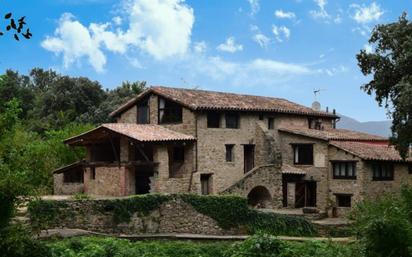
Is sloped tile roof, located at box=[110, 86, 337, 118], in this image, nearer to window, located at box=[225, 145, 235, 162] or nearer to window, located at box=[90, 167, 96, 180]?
window, located at box=[225, 145, 235, 162]

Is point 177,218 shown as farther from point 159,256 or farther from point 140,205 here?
point 159,256

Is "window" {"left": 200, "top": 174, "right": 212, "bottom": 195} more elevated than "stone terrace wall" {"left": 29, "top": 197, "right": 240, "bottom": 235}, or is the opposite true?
"window" {"left": 200, "top": 174, "right": 212, "bottom": 195}

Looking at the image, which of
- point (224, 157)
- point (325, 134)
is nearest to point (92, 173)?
point (224, 157)

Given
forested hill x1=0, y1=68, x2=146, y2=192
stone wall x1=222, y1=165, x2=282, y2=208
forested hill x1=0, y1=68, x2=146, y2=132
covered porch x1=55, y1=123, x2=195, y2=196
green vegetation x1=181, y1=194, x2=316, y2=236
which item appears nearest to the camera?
green vegetation x1=181, y1=194, x2=316, y2=236

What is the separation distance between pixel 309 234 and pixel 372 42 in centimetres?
1097

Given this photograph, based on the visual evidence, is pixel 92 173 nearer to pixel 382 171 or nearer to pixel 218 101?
pixel 218 101

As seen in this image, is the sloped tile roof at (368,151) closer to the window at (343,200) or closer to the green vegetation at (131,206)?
the window at (343,200)

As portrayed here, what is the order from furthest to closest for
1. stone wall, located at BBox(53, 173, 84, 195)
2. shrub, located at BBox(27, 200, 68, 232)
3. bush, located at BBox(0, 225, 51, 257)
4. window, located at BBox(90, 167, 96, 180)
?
stone wall, located at BBox(53, 173, 84, 195) → window, located at BBox(90, 167, 96, 180) → shrub, located at BBox(27, 200, 68, 232) → bush, located at BBox(0, 225, 51, 257)

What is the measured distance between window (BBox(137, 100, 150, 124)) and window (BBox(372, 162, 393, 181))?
15022 millimetres

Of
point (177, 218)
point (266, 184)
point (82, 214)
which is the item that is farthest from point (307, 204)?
point (82, 214)

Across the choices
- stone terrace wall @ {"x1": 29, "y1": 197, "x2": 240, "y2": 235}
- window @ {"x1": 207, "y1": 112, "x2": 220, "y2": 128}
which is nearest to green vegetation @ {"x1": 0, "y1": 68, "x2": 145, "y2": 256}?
stone terrace wall @ {"x1": 29, "y1": 197, "x2": 240, "y2": 235}

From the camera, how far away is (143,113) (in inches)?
1563

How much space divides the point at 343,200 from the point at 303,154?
4.34 metres

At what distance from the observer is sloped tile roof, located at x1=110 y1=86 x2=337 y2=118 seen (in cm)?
3706
